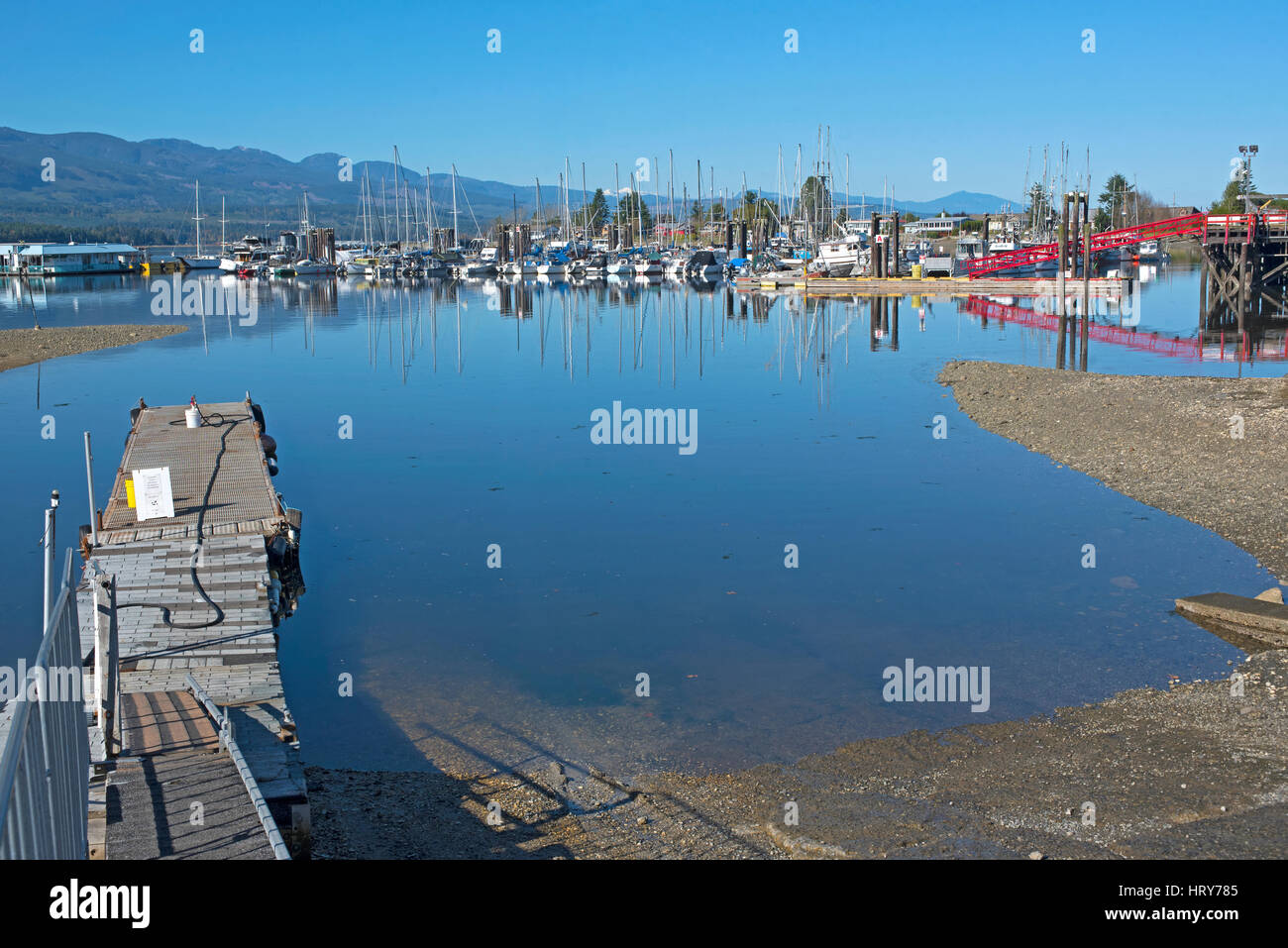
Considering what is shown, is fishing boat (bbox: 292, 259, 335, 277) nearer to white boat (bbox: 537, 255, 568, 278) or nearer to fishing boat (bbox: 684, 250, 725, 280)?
white boat (bbox: 537, 255, 568, 278)

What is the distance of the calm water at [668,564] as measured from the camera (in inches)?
467

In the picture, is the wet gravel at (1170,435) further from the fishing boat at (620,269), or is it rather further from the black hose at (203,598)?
the fishing boat at (620,269)

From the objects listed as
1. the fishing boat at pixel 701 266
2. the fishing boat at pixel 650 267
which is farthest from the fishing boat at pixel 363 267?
the fishing boat at pixel 701 266

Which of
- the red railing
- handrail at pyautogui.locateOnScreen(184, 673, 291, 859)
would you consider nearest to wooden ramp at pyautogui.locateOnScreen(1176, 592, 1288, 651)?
handrail at pyautogui.locateOnScreen(184, 673, 291, 859)

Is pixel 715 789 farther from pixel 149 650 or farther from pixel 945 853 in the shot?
pixel 149 650

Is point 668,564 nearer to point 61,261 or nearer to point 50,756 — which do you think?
point 50,756

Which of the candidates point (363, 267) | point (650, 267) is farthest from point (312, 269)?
point (650, 267)

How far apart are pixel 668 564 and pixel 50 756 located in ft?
41.0

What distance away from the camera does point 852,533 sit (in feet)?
61.7

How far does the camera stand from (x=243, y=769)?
8.23m

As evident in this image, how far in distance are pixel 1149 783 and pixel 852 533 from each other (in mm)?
9529

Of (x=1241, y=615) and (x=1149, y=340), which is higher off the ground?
(x=1149, y=340)

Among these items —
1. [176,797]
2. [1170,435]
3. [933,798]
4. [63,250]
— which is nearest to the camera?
[176,797]

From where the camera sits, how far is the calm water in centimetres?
1187
